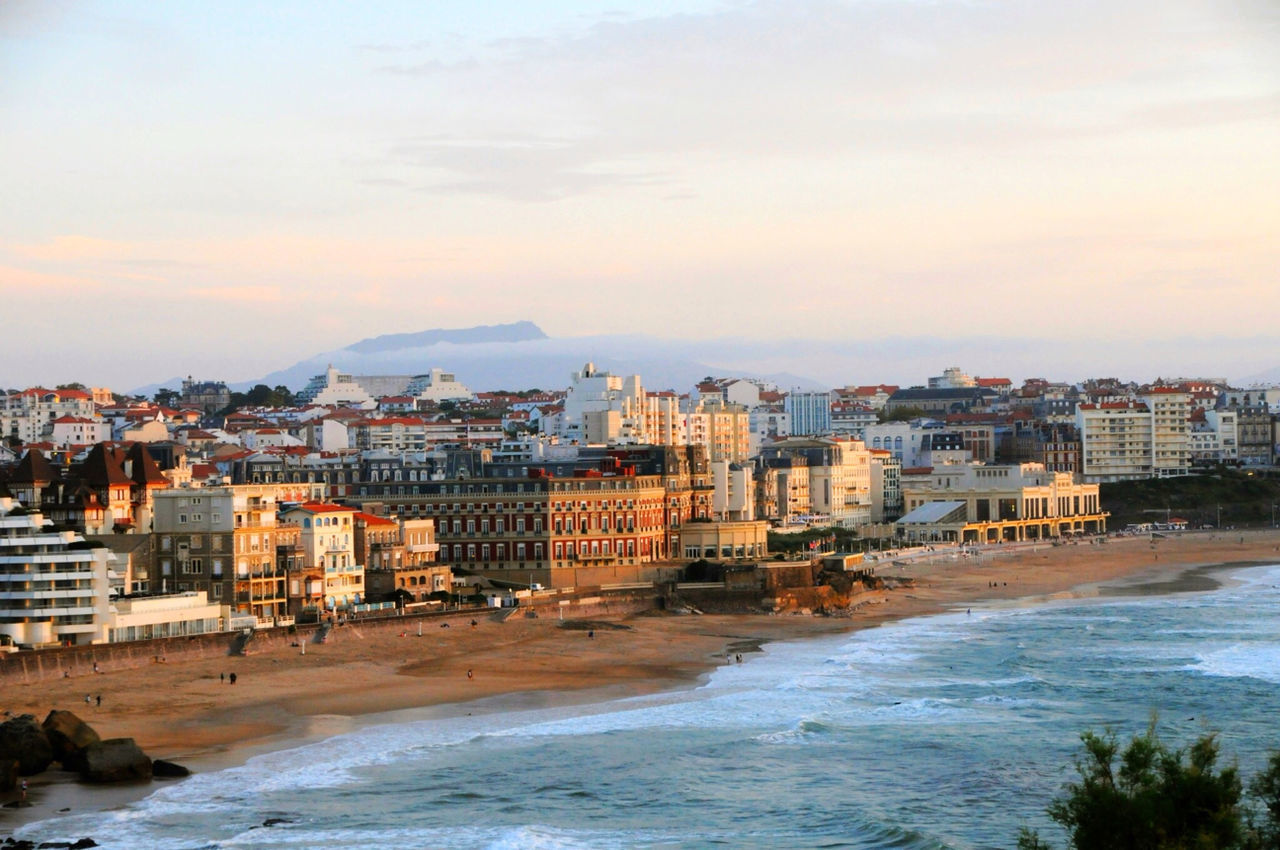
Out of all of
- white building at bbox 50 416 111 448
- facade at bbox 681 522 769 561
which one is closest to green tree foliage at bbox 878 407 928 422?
white building at bbox 50 416 111 448

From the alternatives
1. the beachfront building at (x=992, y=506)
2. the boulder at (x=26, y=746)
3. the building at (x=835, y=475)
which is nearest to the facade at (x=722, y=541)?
the building at (x=835, y=475)

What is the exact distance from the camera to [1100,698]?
159 feet

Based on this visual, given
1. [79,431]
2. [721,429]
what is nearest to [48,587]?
[721,429]

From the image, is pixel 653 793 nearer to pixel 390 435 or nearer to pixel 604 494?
pixel 604 494

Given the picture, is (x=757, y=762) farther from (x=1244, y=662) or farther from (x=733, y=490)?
(x=733, y=490)

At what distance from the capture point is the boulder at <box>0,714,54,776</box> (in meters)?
36.8

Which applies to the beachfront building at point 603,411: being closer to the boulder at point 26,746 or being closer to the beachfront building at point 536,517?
the beachfront building at point 536,517

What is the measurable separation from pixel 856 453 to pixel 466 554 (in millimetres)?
54228

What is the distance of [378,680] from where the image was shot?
2056 inches

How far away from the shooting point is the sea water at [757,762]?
33156 mm

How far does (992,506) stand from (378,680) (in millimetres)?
78915

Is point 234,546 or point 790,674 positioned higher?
point 234,546

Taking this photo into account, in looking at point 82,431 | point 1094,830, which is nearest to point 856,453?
point 82,431

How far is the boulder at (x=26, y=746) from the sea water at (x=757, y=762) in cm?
292
